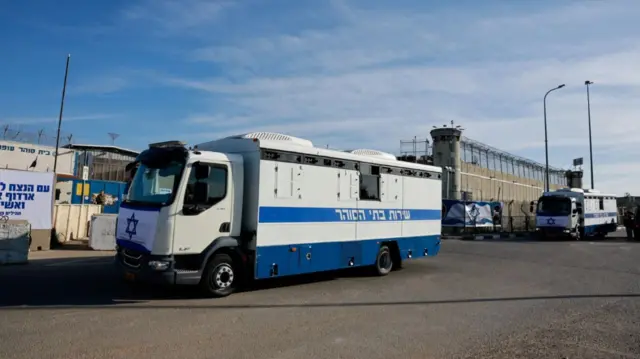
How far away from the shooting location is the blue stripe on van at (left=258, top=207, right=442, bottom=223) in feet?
32.4

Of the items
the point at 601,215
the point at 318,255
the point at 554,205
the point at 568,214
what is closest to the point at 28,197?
the point at 318,255

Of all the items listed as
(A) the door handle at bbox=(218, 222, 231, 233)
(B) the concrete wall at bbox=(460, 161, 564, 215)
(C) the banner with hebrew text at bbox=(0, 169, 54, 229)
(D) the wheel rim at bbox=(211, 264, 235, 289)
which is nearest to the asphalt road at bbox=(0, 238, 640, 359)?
(D) the wheel rim at bbox=(211, 264, 235, 289)

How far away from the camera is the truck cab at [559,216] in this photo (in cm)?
2895

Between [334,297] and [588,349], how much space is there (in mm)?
4584

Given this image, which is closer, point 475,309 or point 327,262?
point 475,309

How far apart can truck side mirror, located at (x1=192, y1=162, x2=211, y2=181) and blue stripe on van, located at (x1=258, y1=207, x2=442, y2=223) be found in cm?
131

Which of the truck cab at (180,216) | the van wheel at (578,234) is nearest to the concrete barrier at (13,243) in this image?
the truck cab at (180,216)

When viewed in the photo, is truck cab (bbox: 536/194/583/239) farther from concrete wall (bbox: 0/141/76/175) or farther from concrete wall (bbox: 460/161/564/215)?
concrete wall (bbox: 0/141/76/175)

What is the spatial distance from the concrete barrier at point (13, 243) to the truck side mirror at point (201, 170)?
311 inches

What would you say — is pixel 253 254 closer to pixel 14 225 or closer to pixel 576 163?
pixel 14 225

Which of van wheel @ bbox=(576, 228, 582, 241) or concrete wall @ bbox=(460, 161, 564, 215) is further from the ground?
concrete wall @ bbox=(460, 161, 564, 215)

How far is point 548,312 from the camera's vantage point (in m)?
8.62

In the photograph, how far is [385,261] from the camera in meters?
12.9

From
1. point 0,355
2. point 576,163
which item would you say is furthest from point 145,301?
point 576,163
